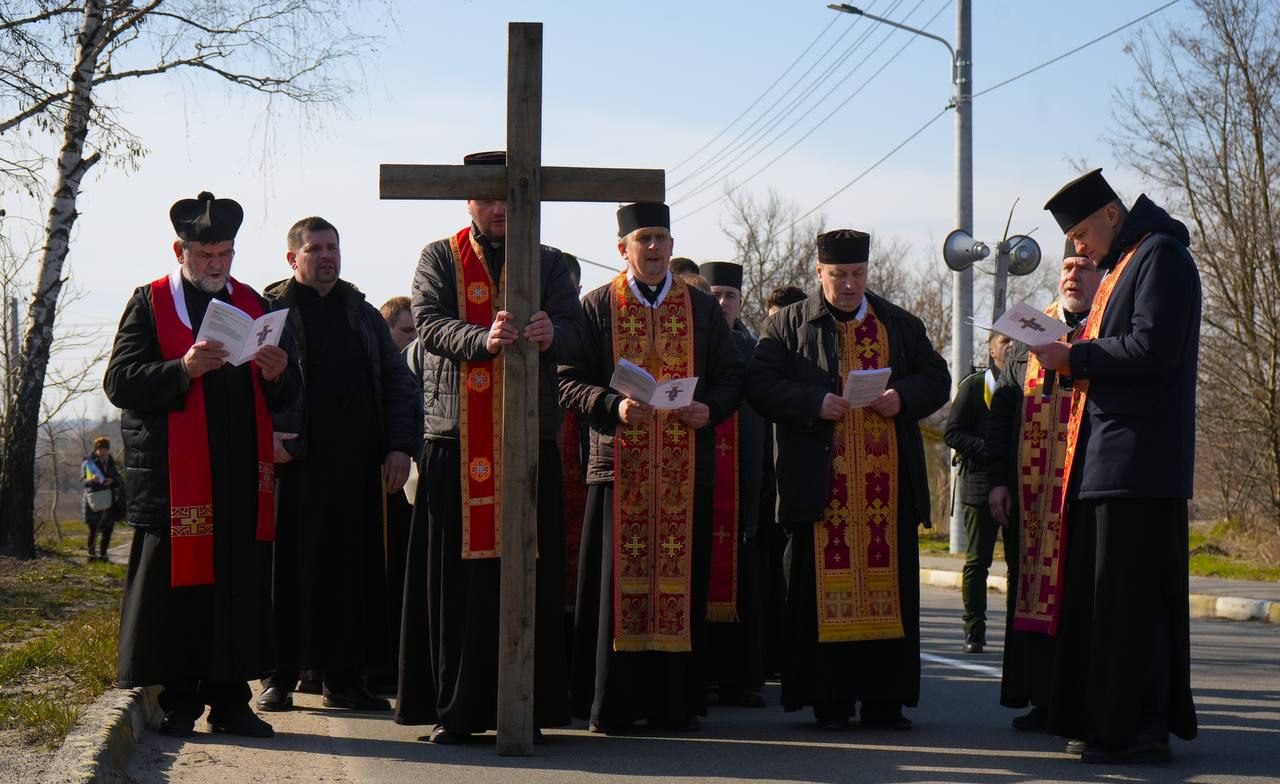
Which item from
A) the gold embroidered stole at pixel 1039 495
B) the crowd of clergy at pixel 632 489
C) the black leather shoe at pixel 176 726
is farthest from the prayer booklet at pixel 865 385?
the black leather shoe at pixel 176 726

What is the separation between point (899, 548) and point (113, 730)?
145 inches

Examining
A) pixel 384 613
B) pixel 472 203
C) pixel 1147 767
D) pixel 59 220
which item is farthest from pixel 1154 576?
pixel 59 220

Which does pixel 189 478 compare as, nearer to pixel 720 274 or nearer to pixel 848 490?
pixel 848 490

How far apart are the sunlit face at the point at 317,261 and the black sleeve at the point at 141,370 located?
118 cm

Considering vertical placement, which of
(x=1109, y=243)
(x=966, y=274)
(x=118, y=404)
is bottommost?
(x=118, y=404)

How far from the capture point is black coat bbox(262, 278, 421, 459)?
8.45 m

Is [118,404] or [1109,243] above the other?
[1109,243]

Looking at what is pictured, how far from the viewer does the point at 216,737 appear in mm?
7191

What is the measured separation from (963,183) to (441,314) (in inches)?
576

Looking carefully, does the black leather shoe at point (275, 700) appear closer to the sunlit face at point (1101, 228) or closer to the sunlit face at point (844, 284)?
the sunlit face at point (844, 284)

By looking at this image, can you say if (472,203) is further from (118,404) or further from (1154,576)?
(1154,576)

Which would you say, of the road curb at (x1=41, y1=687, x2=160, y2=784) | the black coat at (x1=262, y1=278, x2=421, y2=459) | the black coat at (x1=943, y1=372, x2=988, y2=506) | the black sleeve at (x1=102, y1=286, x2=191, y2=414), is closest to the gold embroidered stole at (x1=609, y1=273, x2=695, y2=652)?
the black coat at (x1=262, y1=278, x2=421, y2=459)

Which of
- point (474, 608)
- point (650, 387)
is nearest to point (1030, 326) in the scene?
point (650, 387)

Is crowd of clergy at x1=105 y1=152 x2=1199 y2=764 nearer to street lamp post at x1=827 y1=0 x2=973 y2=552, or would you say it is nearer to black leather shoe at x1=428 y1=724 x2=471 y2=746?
black leather shoe at x1=428 y1=724 x2=471 y2=746
